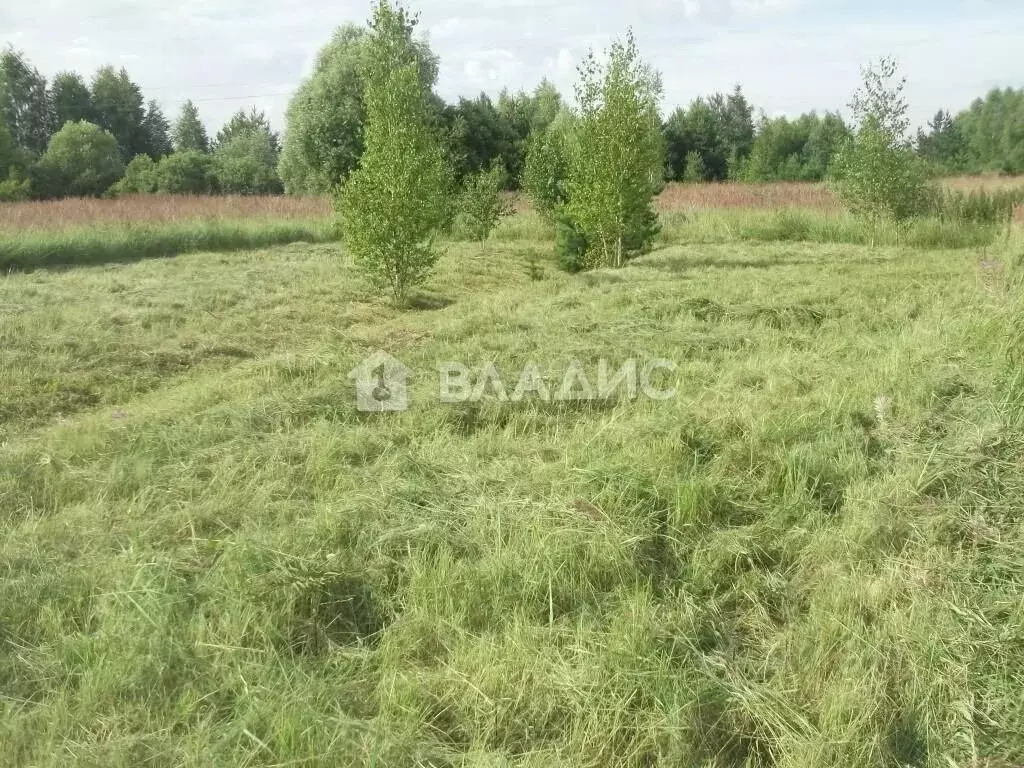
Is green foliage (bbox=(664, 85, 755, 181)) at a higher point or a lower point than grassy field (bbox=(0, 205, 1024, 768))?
higher

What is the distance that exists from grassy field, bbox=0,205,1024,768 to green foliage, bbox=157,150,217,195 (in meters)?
24.0

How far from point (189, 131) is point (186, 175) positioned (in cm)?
2315

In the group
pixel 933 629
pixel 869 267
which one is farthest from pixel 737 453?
pixel 869 267

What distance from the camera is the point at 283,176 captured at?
26344 mm

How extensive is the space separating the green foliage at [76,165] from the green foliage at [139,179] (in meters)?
0.69

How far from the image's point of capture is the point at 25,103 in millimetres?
33844

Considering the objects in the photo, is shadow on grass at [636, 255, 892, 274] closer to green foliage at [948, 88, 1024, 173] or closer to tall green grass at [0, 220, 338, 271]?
tall green grass at [0, 220, 338, 271]

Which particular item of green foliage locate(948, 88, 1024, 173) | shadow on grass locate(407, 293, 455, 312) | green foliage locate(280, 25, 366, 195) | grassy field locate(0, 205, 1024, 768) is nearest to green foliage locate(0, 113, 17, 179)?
green foliage locate(280, 25, 366, 195)

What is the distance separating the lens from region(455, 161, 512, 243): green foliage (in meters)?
18.1

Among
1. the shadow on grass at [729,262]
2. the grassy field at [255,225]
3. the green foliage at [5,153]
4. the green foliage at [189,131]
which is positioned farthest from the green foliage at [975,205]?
the green foliage at [189,131]

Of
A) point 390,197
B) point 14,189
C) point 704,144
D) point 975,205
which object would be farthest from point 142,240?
point 704,144

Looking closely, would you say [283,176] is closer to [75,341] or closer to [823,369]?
[75,341]

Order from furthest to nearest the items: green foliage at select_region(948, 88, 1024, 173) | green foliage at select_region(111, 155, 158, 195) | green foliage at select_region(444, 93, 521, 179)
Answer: green foliage at select_region(948, 88, 1024, 173) < green foliage at select_region(444, 93, 521, 179) < green foliage at select_region(111, 155, 158, 195)

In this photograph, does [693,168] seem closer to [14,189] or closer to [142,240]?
[142,240]
